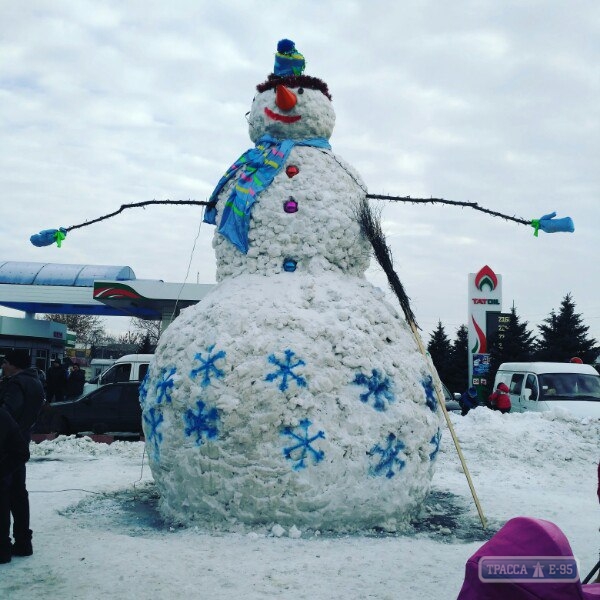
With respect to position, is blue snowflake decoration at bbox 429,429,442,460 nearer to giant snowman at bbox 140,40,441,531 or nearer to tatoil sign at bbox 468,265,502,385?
giant snowman at bbox 140,40,441,531

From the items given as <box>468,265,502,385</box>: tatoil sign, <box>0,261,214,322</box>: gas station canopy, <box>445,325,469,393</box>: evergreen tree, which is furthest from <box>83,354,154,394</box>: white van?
<box>445,325,469,393</box>: evergreen tree

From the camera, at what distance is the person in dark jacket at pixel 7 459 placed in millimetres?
4066

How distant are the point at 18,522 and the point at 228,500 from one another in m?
1.37

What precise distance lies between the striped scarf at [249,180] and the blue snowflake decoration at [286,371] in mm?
1100

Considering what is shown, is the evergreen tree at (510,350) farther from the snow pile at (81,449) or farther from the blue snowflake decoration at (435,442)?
the blue snowflake decoration at (435,442)

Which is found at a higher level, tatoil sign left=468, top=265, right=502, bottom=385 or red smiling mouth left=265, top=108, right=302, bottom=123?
red smiling mouth left=265, top=108, right=302, bottom=123

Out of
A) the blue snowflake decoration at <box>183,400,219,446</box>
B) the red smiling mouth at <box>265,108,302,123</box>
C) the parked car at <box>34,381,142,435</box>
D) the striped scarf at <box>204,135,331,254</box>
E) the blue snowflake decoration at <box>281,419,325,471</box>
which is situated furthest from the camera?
the parked car at <box>34,381,142,435</box>

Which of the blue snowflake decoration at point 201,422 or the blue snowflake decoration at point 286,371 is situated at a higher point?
the blue snowflake decoration at point 286,371

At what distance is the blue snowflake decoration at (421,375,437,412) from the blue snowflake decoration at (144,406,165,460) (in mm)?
2005

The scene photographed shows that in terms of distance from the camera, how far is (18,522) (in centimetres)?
417

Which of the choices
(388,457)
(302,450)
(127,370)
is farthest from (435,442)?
(127,370)

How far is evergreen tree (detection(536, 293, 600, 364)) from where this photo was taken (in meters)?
23.1

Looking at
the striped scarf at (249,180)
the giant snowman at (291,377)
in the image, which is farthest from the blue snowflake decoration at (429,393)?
the striped scarf at (249,180)

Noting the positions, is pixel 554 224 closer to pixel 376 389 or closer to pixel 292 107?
pixel 376 389
